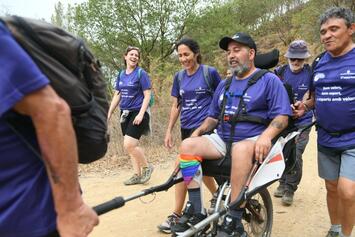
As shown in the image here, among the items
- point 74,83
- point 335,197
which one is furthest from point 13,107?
point 335,197

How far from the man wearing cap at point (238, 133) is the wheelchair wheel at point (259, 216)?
663 millimetres

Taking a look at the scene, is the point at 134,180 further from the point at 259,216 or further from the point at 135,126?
the point at 259,216

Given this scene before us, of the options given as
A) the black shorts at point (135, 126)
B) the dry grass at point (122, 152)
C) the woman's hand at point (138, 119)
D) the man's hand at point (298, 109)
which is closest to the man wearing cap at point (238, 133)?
the man's hand at point (298, 109)

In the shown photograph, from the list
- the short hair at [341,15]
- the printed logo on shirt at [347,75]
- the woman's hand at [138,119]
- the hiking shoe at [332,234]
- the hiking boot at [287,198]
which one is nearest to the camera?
the printed logo on shirt at [347,75]

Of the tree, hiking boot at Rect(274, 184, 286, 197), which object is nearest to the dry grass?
hiking boot at Rect(274, 184, 286, 197)

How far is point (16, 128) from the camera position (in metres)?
1.53

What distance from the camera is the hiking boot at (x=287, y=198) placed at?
547cm

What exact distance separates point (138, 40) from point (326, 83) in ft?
79.6

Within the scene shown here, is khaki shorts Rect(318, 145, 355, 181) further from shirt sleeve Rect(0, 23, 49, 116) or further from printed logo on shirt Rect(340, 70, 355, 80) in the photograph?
shirt sleeve Rect(0, 23, 49, 116)

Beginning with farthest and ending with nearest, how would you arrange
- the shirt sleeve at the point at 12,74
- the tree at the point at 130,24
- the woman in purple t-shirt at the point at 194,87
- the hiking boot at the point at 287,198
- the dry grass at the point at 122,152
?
the tree at the point at 130,24 → the dry grass at the point at 122,152 → the hiking boot at the point at 287,198 → the woman in purple t-shirt at the point at 194,87 → the shirt sleeve at the point at 12,74

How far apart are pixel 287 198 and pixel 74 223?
14.3 ft

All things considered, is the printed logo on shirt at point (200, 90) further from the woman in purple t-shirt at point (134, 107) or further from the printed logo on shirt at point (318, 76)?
the woman in purple t-shirt at point (134, 107)

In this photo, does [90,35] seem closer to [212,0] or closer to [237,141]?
[212,0]

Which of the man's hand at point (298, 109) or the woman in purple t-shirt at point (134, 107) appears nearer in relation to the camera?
the man's hand at point (298, 109)
